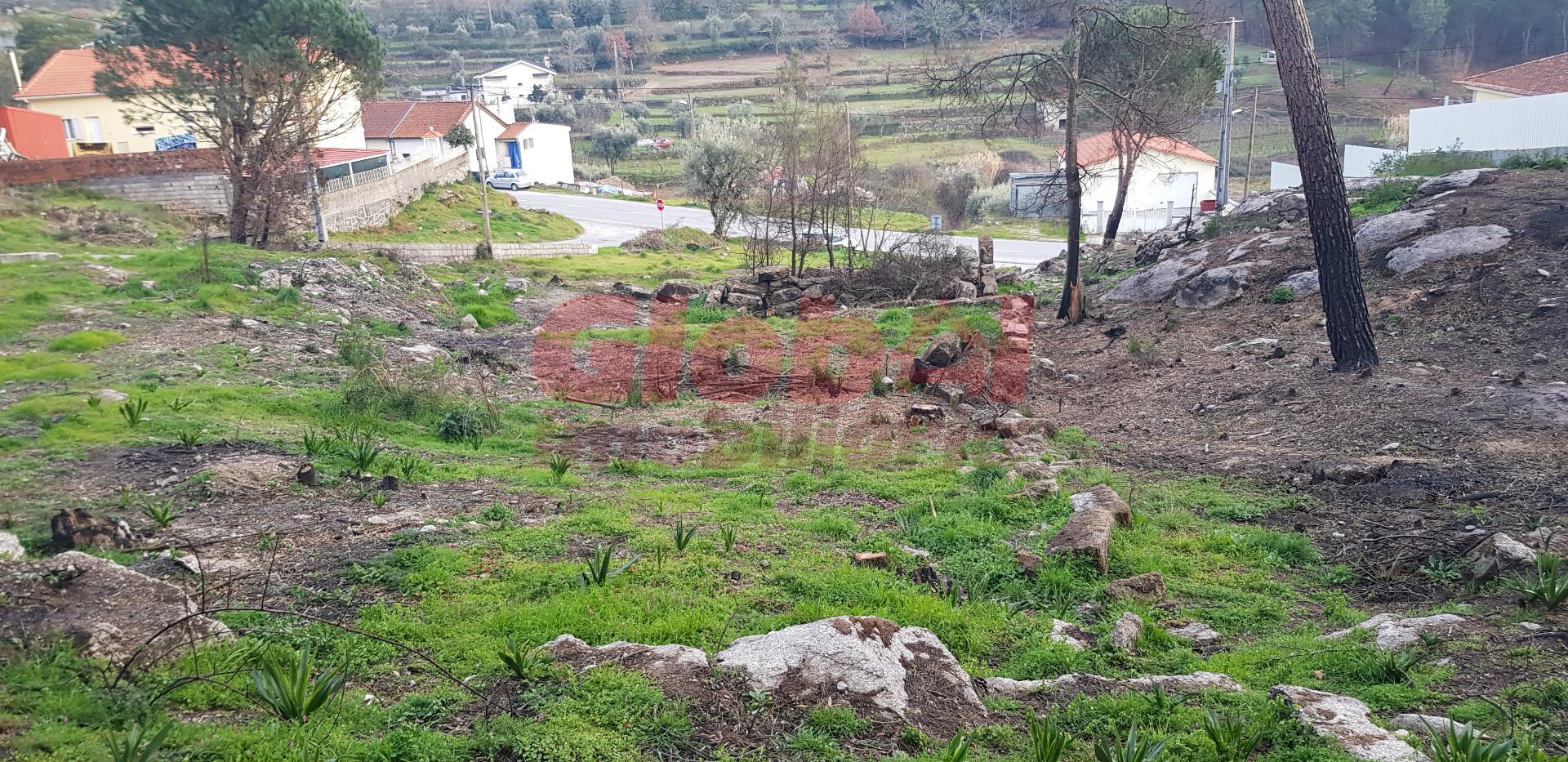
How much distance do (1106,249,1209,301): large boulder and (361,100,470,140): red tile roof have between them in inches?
1772

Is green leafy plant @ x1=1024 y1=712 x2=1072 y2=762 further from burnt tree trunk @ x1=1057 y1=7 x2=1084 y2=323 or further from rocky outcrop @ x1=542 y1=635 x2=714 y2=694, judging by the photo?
burnt tree trunk @ x1=1057 y1=7 x2=1084 y2=323

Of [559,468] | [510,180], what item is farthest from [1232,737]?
[510,180]

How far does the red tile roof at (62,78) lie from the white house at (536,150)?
24.7 m

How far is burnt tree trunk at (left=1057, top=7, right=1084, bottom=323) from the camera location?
14.3m

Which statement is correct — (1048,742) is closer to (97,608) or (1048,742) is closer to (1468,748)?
(1468,748)

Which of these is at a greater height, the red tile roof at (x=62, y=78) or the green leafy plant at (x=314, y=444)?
the red tile roof at (x=62, y=78)

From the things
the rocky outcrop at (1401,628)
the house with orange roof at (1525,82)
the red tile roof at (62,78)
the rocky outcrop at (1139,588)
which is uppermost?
the red tile roof at (62,78)

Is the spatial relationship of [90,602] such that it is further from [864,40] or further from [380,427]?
[864,40]

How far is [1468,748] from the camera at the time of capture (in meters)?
3.07

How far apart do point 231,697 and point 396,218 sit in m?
32.9

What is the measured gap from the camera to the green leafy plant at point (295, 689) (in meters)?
3.55

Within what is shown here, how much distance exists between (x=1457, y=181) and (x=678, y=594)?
54.7 feet

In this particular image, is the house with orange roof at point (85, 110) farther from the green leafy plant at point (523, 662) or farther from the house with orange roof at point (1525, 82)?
the house with orange roof at point (1525, 82)

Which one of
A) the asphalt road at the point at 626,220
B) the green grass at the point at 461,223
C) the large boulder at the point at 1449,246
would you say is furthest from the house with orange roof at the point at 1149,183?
the large boulder at the point at 1449,246
